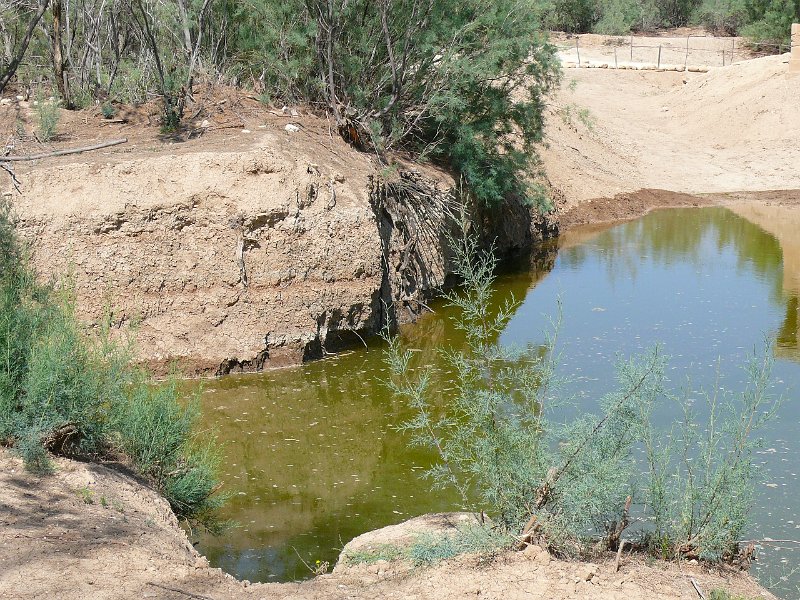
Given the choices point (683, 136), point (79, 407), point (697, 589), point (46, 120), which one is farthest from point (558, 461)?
point (683, 136)

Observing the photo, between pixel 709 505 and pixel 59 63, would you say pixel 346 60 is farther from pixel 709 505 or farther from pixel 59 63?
pixel 709 505

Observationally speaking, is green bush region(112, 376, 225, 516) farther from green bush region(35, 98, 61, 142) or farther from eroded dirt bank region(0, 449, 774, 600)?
green bush region(35, 98, 61, 142)

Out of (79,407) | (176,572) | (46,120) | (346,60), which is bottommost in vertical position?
(176,572)

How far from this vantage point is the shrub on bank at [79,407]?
22.0 ft

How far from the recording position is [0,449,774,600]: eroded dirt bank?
521 centimetres

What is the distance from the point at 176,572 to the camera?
5.52 meters

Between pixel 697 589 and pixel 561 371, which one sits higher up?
pixel 697 589

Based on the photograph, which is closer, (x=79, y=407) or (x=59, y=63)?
(x=79, y=407)

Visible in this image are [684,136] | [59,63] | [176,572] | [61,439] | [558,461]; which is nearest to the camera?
[176,572]

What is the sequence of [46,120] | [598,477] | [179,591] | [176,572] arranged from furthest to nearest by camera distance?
[46,120] → [598,477] → [176,572] → [179,591]

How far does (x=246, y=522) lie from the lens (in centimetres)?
775

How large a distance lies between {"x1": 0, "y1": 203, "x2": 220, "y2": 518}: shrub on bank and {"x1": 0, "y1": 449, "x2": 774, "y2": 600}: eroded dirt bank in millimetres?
507

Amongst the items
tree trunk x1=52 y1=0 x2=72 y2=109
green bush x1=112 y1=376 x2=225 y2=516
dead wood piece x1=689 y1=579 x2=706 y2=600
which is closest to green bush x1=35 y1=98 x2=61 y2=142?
tree trunk x1=52 y1=0 x2=72 y2=109

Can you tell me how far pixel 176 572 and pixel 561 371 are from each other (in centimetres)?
630
